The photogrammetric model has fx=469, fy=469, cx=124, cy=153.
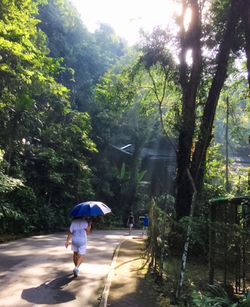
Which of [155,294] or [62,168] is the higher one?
[62,168]

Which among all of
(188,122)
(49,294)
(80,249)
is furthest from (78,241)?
(188,122)

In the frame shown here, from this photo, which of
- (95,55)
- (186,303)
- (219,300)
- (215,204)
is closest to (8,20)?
(215,204)

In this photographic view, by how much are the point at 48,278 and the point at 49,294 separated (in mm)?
1743

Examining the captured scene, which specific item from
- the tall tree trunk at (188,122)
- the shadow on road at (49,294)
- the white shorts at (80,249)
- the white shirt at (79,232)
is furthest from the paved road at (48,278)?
the tall tree trunk at (188,122)

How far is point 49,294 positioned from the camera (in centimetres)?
897

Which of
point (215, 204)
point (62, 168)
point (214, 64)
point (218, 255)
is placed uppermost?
point (214, 64)

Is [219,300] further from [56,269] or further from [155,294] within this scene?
[56,269]

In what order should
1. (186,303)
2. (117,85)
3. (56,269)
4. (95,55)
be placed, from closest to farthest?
(186,303) < (56,269) < (117,85) < (95,55)

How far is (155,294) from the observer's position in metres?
9.50

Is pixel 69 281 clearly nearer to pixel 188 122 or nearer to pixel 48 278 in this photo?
pixel 48 278

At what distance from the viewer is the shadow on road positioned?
8.41 m

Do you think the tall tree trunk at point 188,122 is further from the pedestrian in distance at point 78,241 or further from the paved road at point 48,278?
the pedestrian in distance at point 78,241

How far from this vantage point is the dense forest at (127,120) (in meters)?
15.9

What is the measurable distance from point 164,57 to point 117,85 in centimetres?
415
